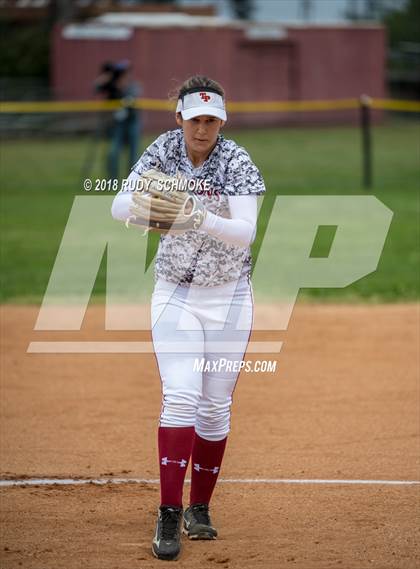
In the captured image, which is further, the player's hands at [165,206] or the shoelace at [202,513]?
the shoelace at [202,513]

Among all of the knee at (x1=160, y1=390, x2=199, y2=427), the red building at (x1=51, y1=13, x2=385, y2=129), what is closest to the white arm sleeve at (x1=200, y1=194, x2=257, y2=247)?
the knee at (x1=160, y1=390, x2=199, y2=427)

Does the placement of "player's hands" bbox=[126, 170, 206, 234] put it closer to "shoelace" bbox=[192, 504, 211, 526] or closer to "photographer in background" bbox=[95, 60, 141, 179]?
"shoelace" bbox=[192, 504, 211, 526]

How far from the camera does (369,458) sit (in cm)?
710

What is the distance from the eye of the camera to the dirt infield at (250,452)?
5469 millimetres

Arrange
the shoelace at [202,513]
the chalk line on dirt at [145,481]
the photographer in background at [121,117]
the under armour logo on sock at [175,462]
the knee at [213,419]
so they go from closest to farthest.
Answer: the under armour logo on sock at [175,462] < the knee at [213,419] < the shoelace at [202,513] < the chalk line on dirt at [145,481] < the photographer in background at [121,117]

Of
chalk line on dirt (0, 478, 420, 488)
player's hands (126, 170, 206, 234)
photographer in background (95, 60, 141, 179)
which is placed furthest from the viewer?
photographer in background (95, 60, 141, 179)

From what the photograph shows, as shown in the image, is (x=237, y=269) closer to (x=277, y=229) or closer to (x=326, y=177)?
(x=277, y=229)

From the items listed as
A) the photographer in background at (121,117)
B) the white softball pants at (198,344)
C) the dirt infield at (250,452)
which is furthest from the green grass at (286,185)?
the white softball pants at (198,344)

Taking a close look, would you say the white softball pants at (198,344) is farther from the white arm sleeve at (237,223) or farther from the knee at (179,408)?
the white arm sleeve at (237,223)

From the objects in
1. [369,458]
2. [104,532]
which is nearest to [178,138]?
[104,532]

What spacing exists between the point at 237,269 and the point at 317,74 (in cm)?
3390

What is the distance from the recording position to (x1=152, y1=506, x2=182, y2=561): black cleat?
5309 mm

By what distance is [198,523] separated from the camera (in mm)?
5684

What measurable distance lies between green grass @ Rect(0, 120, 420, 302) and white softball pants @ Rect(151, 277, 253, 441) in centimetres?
704
